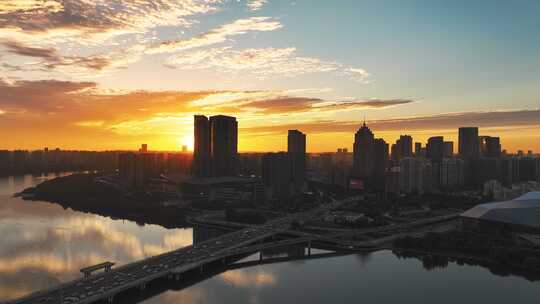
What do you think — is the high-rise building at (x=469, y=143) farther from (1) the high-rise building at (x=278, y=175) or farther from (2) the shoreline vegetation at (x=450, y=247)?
(2) the shoreline vegetation at (x=450, y=247)

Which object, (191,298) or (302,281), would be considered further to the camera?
(302,281)

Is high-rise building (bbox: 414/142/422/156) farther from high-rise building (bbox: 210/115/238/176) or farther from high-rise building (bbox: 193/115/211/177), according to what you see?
high-rise building (bbox: 193/115/211/177)

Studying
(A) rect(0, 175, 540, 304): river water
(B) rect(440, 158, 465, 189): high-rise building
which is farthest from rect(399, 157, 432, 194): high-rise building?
(A) rect(0, 175, 540, 304): river water

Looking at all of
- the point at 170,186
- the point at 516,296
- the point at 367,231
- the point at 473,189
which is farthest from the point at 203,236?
the point at 473,189

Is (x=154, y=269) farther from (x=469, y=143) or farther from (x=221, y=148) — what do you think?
(x=469, y=143)

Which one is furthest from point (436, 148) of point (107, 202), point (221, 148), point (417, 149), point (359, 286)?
point (359, 286)

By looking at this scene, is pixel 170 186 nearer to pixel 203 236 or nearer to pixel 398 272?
pixel 203 236

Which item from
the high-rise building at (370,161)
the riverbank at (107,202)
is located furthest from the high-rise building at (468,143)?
the riverbank at (107,202)

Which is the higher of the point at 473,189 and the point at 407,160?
the point at 407,160
